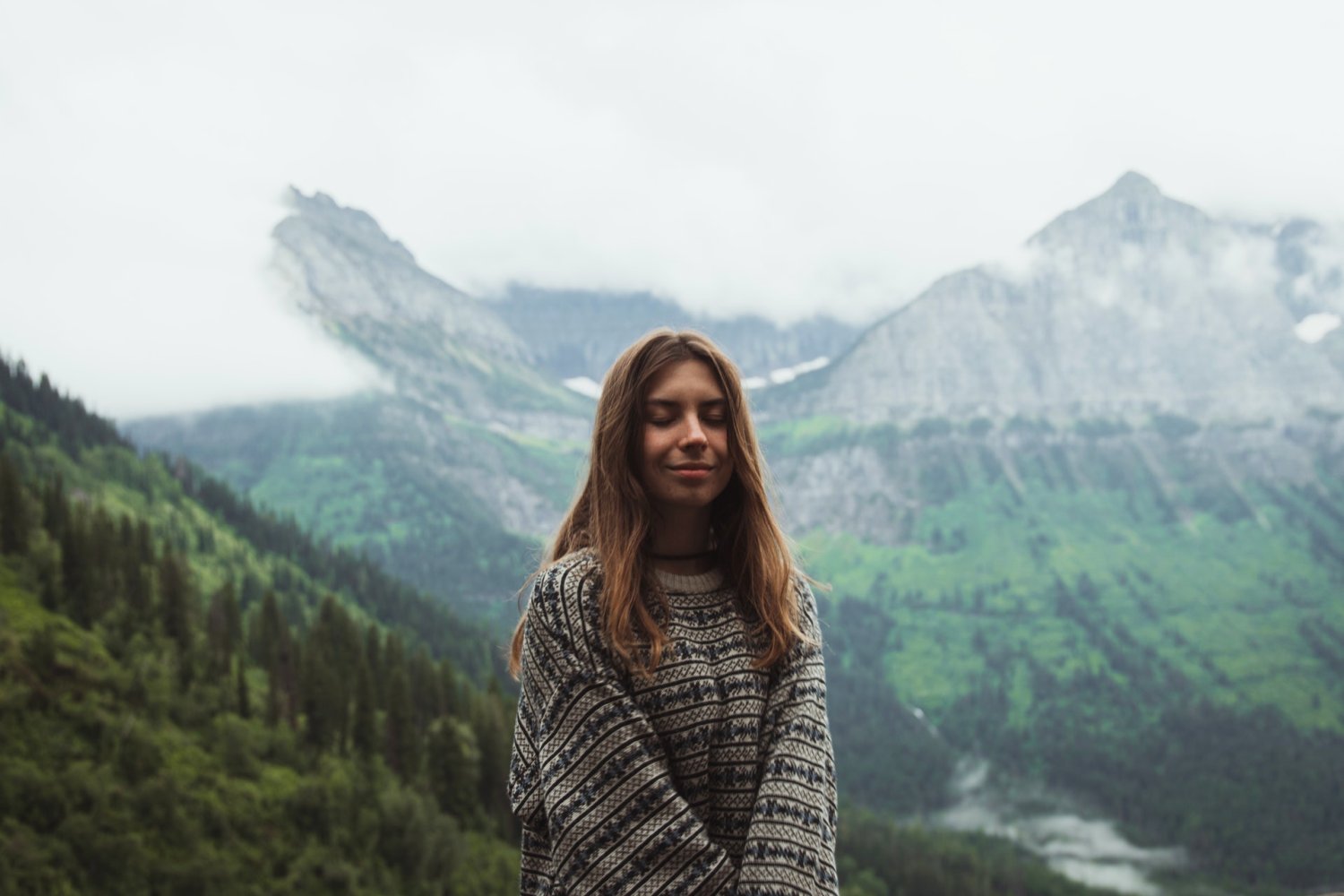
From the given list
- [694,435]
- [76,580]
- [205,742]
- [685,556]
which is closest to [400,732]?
[205,742]

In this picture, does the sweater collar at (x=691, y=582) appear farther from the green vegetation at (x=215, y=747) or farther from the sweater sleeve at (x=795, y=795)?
the green vegetation at (x=215, y=747)

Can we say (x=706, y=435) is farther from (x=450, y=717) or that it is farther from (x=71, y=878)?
(x=450, y=717)

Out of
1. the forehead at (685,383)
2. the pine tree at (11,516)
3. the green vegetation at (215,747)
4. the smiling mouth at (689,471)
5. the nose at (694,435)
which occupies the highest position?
the pine tree at (11,516)

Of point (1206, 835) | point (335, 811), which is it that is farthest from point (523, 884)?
point (1206, 835)

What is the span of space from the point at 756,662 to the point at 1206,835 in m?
233

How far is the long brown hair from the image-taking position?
442 centimetres

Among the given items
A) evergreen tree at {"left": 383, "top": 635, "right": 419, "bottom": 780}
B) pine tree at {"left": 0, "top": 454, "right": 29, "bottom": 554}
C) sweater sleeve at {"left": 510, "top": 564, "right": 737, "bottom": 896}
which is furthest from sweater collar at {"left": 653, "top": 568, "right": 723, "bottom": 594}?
pine tree at {"left": 0, "top": 454, "right": 29, "bottom": 554}

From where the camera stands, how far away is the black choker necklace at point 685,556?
4.64 meters

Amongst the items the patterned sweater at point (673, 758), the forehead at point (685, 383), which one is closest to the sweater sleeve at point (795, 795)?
the patterned sweater at point (673, 758)

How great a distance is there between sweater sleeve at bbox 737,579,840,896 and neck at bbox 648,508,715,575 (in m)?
0.60

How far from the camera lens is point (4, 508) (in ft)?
298

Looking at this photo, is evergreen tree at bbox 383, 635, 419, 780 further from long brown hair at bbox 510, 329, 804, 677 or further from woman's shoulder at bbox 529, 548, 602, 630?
woman's shoulder at bbox 529, 548, 602, 630

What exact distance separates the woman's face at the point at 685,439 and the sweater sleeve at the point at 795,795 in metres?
0.84

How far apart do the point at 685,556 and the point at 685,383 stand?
81 cm
